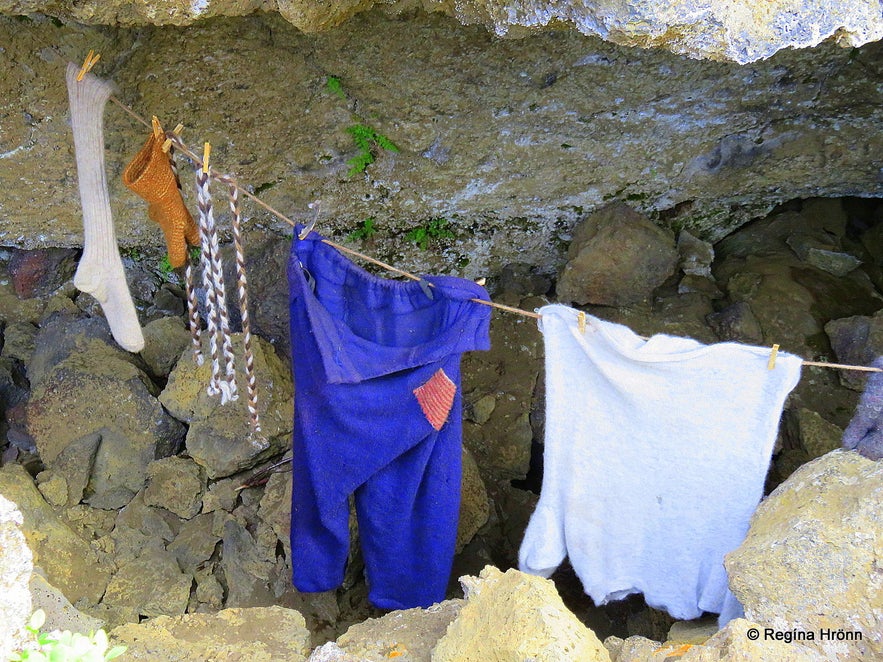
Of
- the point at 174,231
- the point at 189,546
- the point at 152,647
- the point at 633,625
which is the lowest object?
the point at 633,625

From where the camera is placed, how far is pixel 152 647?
7.04ft

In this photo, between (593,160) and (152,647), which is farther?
(593,160)

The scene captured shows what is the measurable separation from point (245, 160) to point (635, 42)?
6.29ft

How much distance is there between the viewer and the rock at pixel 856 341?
3387 millimetres

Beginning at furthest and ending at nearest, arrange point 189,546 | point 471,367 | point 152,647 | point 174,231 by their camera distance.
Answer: point 471,367, point 189,546, point 174,231, point 152,647

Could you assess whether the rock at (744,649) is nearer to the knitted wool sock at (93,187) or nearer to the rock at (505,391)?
the rock at (505,391)

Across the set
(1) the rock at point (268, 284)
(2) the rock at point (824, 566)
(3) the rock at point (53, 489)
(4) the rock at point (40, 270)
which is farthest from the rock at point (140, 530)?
(2) the rock at point (824, 566)

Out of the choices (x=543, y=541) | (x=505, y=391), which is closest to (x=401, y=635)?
(x=543, y=541)

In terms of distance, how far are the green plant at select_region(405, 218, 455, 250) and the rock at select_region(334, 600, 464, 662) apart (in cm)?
191

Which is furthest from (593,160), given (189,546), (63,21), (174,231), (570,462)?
(189,546)

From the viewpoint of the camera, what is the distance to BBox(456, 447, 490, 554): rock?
3.42m

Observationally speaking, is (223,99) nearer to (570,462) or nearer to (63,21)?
(63,21)

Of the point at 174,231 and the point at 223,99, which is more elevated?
the point at 223,99

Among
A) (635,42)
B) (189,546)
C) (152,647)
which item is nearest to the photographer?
(635,42)
